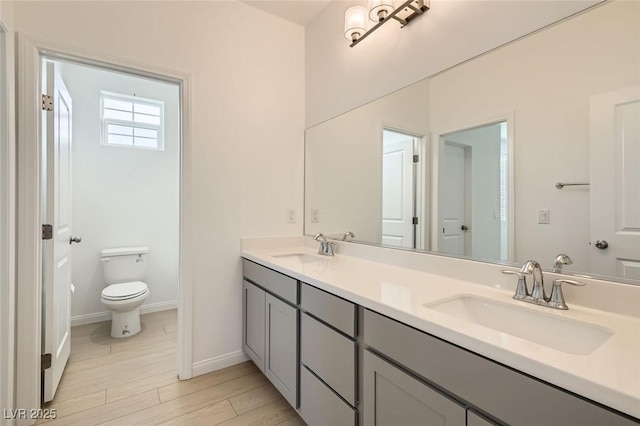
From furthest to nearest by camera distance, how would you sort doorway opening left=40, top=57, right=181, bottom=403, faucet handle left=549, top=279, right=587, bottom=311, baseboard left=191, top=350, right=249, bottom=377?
baseboard left=191, top=350, right=249, bottom=377 → doorway opening left=40, top=57, right=181, bottom=403 → faucet handle left=549, top=279, right=587, bottom=311

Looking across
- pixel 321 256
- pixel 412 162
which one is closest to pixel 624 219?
pixel 412 162

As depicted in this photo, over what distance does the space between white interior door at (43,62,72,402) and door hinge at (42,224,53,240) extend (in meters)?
0.03

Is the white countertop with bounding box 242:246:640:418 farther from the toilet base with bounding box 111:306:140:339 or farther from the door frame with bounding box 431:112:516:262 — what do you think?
the toilet base with bounding box 111:306:140:339

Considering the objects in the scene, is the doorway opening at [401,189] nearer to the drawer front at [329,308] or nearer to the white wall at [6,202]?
the drawer front at [329,308]

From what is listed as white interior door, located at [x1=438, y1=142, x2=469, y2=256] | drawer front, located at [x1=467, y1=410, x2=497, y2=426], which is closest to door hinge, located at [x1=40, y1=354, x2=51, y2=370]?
drawer front, located at [x1=467, y1=410, x2=497, y2=426]

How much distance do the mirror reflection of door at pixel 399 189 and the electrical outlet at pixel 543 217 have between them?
22.7 inches

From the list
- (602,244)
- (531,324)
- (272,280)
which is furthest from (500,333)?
(272,280)

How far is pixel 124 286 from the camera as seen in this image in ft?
8.51

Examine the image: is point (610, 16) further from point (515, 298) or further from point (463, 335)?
point (463, 335)

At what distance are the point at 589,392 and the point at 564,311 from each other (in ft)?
1.52

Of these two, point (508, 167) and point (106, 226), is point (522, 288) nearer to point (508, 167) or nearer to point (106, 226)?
Answer: point (508, 167)

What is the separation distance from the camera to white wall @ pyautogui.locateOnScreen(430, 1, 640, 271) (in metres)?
0.92

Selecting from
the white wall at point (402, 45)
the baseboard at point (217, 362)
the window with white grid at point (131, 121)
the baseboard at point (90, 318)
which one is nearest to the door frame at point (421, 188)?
the white wall at point (402, 45)

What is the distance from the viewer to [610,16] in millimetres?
931
